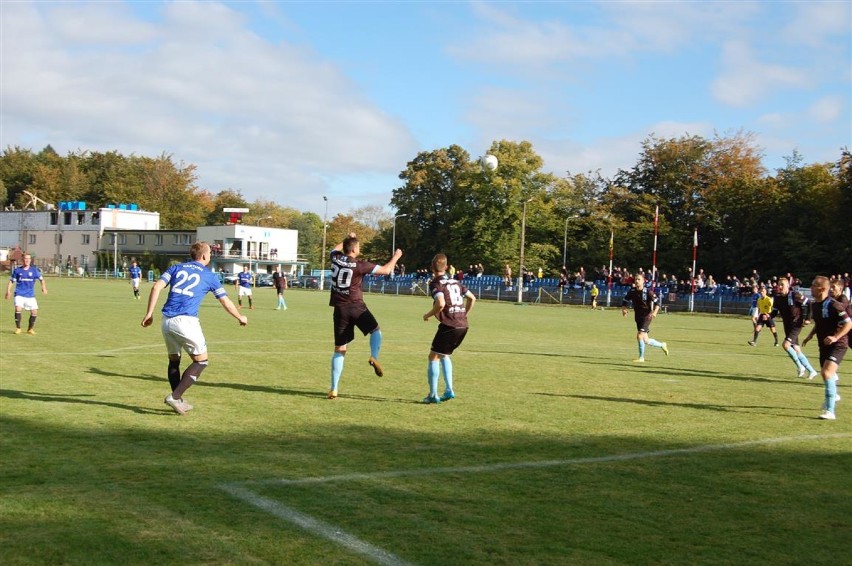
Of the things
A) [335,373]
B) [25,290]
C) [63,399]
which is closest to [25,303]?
[25,290]

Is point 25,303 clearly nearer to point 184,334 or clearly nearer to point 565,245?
point 184,334

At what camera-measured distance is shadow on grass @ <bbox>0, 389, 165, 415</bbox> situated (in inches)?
392

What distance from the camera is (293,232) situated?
10919 centimetres

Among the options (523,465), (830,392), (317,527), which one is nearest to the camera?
(317,527)

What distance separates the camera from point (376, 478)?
700 centimetres

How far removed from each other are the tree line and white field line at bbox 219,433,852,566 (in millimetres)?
49638

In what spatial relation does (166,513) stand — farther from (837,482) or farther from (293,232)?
(293,232)

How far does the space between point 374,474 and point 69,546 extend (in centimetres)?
269

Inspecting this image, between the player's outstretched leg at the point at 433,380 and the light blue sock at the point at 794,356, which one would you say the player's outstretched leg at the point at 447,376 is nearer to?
the player's outstretched leg at the point at 433,380

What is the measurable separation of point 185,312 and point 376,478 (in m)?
3.78

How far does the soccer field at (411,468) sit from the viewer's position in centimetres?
531

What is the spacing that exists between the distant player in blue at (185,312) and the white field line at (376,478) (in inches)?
Answer: 128

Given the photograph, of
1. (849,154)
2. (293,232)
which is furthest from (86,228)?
(849,154)

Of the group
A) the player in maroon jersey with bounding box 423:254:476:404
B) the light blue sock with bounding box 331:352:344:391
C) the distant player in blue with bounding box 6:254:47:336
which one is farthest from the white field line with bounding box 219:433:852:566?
the distant player in blue with bounding box 6:254:47:336
